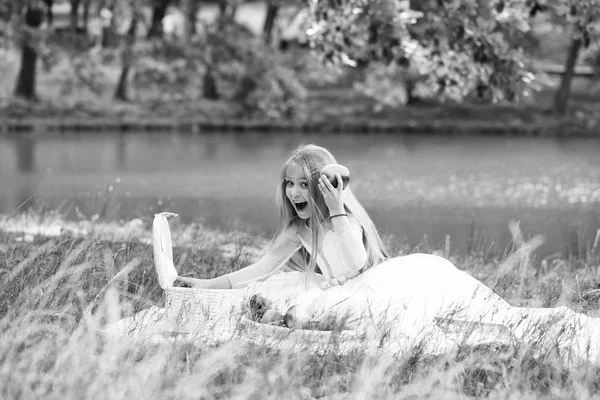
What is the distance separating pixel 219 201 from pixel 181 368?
10862mm

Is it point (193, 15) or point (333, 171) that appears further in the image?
point (193, 15)

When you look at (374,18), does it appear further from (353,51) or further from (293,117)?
(293,117)

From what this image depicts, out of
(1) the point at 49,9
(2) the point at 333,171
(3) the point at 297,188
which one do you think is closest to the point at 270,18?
(1) the point at 49,9

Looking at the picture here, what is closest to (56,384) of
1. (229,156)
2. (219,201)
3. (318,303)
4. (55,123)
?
(318,303)

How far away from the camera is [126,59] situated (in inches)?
1185

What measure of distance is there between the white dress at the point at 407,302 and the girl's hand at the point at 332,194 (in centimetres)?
10

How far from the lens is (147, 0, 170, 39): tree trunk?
31.1 m

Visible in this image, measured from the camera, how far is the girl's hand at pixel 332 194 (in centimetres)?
515

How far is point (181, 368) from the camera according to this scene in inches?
167

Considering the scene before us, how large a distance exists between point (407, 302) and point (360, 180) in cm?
1373

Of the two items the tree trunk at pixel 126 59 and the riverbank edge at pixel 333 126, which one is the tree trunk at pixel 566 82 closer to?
the riverbank edge at pixel 333 126

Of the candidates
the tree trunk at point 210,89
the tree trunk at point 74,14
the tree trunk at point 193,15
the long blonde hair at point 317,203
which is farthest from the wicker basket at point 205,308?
the tree trunk at point 210,89

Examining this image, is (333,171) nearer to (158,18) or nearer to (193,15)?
(193,15)

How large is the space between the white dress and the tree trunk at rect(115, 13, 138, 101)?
24924 millimetres
